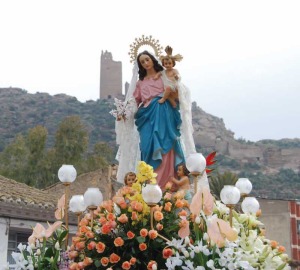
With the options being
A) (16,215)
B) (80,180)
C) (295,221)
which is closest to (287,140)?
(295,221)

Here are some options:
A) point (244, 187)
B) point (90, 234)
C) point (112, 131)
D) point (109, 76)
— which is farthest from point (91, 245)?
point (109, 76)

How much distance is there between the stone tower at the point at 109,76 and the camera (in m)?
127

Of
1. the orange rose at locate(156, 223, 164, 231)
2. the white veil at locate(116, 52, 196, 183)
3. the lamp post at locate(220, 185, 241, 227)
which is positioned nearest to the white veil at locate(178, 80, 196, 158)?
the white veil at locate(116, 52, 196, 183)

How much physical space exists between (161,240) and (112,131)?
78.5 m

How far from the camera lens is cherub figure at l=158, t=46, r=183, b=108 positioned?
8297 mm

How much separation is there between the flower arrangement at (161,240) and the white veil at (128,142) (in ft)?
7.21

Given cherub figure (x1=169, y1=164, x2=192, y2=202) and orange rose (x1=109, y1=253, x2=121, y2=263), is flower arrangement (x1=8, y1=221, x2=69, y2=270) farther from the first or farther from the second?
cherub figure (x1=169, y1=164, x2=192, y2=202)

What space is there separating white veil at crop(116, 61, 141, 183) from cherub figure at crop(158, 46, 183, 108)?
1.69 ft

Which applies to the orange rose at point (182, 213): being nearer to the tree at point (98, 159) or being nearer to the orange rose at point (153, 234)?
the orange rose at point (153, 234)

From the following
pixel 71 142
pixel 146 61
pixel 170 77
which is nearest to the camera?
pixel 170 77

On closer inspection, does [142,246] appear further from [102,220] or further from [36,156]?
[36,156]

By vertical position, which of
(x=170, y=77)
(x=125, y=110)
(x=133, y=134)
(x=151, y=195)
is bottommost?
(x=151, y=195)

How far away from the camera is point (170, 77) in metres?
8.38

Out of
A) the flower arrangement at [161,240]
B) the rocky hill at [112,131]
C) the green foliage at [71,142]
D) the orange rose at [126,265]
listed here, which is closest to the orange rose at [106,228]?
the flower arrangement at [161,240]
